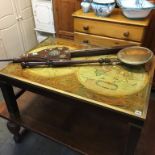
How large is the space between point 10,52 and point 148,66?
1.62 m

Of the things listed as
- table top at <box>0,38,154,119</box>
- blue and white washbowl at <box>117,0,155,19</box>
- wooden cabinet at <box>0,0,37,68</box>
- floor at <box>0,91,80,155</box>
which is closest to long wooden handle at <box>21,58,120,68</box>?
table top at <box>0,38,154,119</box>

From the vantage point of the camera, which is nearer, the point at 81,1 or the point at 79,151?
the point at 79,151

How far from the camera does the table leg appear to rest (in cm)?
114

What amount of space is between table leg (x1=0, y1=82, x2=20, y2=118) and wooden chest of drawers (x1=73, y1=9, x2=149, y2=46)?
0.89 m

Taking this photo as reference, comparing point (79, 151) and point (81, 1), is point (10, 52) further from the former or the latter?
point (79, 151)

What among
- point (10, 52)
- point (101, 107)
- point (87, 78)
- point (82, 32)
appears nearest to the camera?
point (101, 107)

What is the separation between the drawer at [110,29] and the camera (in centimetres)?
150

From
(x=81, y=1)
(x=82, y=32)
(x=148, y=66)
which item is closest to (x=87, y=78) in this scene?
(x=148, y=66)

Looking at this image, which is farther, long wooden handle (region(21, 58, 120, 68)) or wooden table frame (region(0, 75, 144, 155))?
long wooden handle (region(21, 58, 120, 68))

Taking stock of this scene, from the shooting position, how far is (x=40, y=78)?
105 centimetres

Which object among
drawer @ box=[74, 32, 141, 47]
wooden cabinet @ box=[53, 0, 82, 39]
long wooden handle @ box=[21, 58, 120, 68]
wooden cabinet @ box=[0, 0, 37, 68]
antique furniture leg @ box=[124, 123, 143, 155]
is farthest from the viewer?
wooden cabinet @ box=[0, 0, 37, 68]

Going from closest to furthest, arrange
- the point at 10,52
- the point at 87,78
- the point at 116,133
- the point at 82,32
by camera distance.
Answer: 1. the point at 87,78
2. the point at 116,133
3. the point at 82,32
4. the point at 10,52

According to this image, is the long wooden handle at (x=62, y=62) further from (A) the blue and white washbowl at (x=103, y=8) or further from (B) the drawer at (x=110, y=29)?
(A) the blue and white washbowl at (x=103, y=8)

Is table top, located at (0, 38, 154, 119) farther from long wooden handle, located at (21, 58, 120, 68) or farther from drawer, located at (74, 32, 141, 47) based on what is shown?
drawer, located at (74, 32, 141, 47)
